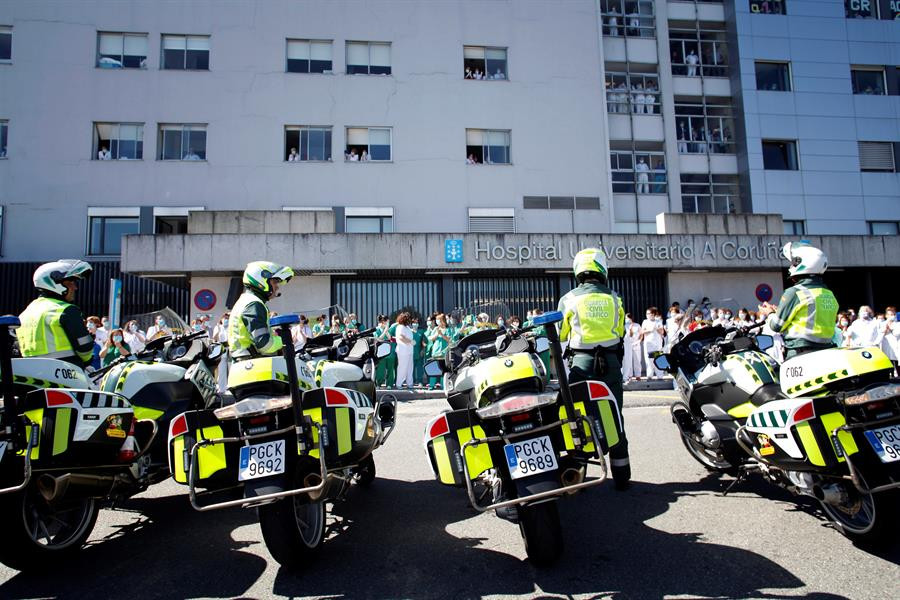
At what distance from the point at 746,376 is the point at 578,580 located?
2.35 metres

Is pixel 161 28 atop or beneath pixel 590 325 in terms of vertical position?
atop

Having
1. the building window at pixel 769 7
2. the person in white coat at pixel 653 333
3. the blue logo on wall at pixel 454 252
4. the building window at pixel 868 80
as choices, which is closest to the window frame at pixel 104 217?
the blue logo on wall at pixel 454 252

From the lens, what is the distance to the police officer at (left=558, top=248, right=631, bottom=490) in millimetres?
5445

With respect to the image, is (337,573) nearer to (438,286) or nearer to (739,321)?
(739,321)

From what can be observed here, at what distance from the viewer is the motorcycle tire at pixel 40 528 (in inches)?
142

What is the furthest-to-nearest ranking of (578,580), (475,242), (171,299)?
1. (171,299)
2. (475,242)
3. (578,580)

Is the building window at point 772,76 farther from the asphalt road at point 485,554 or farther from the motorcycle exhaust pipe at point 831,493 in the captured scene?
the motorcycle exhaust pipe at point 831,493

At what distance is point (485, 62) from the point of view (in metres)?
25.5

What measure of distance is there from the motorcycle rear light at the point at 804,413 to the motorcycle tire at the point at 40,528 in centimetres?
463

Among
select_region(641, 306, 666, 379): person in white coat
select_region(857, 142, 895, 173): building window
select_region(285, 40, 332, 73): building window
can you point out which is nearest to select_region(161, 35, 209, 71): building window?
select_region(285, 40, 332, 73): building window

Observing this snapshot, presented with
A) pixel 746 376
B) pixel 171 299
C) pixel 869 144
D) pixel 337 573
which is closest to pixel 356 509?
pixel 337 573

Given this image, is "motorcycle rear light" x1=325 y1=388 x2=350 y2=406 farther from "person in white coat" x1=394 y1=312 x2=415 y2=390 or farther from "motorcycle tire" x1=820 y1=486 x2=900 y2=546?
"person in white coat" x1=394 y1=312 x2=415 y2=390

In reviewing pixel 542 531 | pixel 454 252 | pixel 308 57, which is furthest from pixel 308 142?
pixel 542 531

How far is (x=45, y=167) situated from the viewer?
22.7 meters
